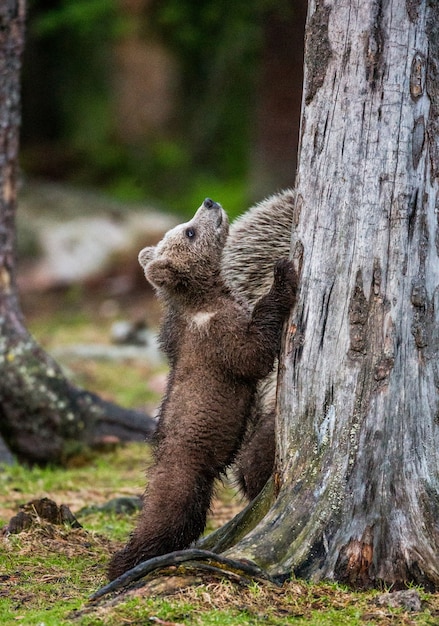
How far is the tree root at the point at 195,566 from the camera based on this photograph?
477 centimetres

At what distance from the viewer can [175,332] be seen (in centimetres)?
611

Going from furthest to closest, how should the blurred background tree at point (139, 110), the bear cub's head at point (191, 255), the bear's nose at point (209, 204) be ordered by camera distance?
the blurred background tree at point (139, 110) → the bear's nose at point (209, 204) → the bear cub's head at point (191, 255)

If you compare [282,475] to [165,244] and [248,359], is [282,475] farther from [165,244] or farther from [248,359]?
[165,244]

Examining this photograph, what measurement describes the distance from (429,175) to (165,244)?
2.09m

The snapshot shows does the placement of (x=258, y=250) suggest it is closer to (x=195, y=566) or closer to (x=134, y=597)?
(x=195, y=566)

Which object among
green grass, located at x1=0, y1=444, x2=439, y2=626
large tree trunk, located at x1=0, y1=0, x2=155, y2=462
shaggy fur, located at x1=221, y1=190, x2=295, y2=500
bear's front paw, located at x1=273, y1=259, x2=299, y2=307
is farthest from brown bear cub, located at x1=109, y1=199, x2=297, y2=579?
large tree trunk, located at x1=0, y1=0, x2=155, y2=462

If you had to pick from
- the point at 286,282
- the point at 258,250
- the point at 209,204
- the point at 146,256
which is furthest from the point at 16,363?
the point at 286,282

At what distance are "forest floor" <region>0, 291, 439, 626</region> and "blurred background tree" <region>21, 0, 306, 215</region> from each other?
37.1 feet

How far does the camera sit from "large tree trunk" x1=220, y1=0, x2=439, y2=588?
16.4 feet

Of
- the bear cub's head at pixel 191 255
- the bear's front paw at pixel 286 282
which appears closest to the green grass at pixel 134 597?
the bear's front paw at pixel 286 282

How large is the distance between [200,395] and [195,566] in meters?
1.24

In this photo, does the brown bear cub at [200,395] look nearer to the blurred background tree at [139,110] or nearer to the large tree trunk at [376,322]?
the large tree trunk at [376,322]

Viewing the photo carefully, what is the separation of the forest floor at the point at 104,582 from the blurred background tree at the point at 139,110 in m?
11.3

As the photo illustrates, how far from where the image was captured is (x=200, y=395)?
19.0 feet
